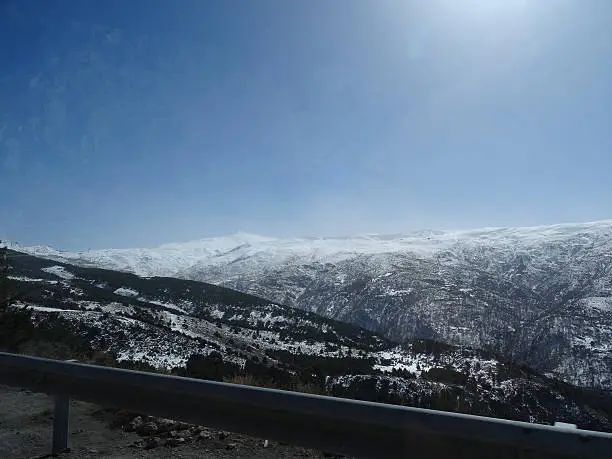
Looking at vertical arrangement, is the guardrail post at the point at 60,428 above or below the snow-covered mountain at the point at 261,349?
above

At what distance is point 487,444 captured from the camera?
11.4 ft

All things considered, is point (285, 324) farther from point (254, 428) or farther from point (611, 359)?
point (254, 428)

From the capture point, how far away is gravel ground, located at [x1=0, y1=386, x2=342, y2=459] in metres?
6.05

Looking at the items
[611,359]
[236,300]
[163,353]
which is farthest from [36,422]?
[611,359]

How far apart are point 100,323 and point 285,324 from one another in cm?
9562

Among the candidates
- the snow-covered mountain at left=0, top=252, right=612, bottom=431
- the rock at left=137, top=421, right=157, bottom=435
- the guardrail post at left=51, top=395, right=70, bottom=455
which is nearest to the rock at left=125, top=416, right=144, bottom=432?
the rock at left=137, top=421, right=157, bottom=435

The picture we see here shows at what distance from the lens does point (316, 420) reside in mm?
4277

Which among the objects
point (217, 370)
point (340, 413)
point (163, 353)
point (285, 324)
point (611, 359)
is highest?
point (340, 413)

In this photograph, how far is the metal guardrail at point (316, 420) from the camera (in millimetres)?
3379

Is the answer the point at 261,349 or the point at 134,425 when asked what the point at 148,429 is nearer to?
the point at 134,425

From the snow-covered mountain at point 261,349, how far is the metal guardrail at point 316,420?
8.62 ft

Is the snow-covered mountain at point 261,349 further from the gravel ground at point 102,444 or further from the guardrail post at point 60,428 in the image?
the guardrail post at point 60,428

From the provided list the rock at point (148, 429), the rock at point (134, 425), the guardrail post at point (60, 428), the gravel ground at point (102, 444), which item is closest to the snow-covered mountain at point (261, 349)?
the rock at point (134, 425)

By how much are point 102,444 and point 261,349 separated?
83926 mm
